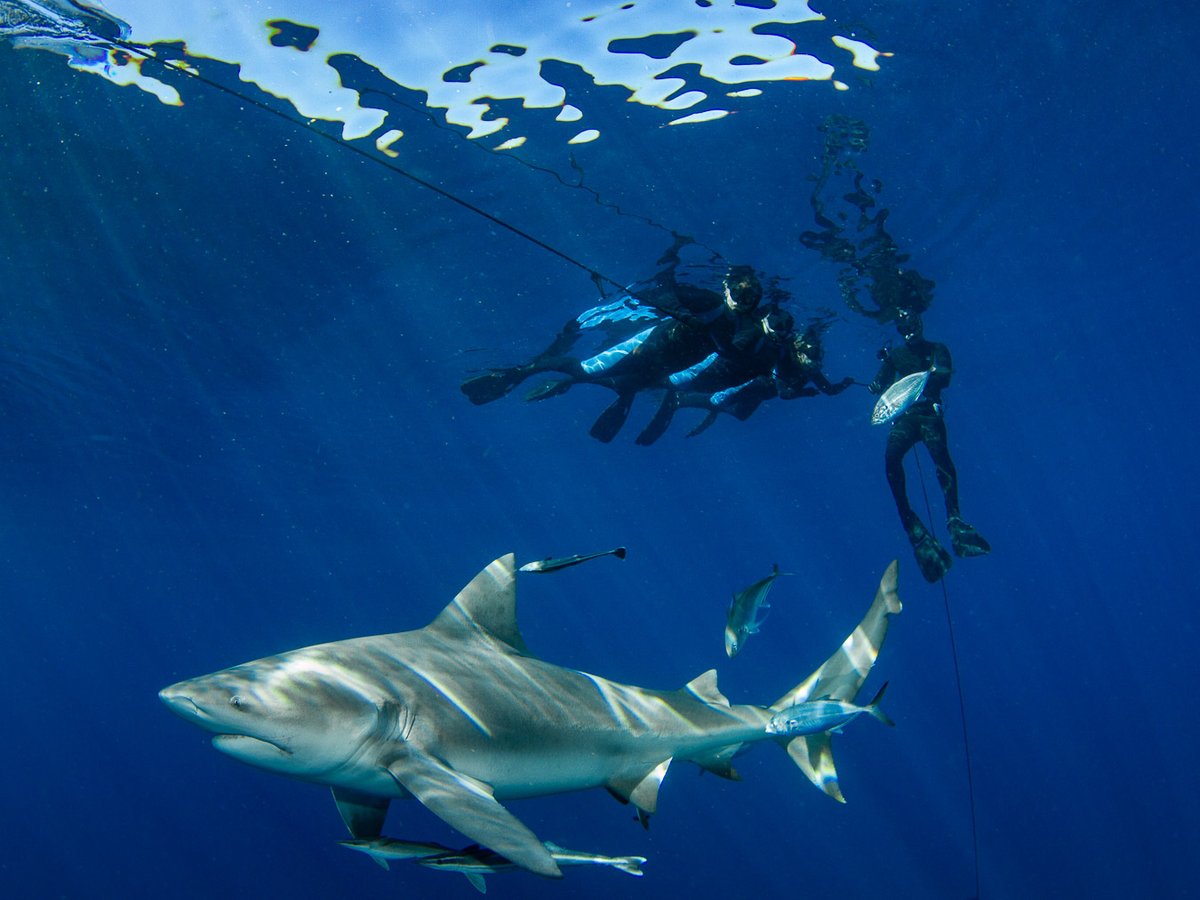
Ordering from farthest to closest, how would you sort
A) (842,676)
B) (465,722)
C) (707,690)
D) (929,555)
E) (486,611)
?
(929,555)
(842,676)
(707,690)
(486,611)
(465,722)

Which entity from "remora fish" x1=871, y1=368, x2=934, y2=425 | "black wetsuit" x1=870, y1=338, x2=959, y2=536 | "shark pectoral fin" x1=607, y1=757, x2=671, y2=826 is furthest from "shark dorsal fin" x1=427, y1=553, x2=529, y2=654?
"black wetsuit" x1=870, y1=338, x2=959, y2=536

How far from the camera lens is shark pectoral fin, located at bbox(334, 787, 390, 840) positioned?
4.07 m

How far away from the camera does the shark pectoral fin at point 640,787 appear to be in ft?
15.5

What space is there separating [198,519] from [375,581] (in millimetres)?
51509

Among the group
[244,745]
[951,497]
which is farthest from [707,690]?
[951,497]

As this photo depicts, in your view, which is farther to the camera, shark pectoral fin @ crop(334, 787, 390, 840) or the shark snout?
shark pectoral fin @ crop(334, 787, 390, 840)

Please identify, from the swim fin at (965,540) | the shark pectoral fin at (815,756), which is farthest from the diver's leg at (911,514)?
the shark pectoral fin at (815,756)

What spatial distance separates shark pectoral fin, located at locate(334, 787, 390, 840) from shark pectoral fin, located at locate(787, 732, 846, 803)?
12.0ft

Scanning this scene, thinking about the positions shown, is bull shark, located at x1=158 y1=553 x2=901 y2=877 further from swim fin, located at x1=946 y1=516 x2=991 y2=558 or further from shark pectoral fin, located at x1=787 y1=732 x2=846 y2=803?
swim fin, located at x1=946 y1=516 x2=991 y2=558

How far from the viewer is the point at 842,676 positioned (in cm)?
625

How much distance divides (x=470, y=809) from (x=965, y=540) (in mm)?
7270

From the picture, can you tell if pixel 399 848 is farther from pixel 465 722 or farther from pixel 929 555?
pixel 929 555

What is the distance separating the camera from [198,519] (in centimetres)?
3994

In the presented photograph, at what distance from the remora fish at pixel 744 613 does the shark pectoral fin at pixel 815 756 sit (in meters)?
1.27
